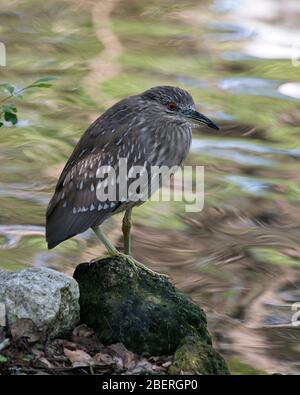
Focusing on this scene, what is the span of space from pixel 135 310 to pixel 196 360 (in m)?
0.52

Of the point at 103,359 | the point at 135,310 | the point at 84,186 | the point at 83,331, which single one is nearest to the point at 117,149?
the point at 84,186

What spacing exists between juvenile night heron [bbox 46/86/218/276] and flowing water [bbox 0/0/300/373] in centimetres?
153

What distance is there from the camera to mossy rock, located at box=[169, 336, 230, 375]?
244 inches

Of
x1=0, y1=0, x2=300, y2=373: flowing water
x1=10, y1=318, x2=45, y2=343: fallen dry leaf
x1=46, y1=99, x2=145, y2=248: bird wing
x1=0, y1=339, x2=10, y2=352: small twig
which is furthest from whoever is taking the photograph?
x1=0, y1=0, x2=300, y2=373: flowing water

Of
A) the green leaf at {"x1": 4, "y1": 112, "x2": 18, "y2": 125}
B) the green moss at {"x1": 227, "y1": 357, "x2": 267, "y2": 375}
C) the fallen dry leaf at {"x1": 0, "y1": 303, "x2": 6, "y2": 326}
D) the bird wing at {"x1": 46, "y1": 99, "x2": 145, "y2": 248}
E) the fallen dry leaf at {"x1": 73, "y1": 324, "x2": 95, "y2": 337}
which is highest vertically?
the green leaf at {"x1": 4, "y1": 112, "x2": 18, "y2": 125}

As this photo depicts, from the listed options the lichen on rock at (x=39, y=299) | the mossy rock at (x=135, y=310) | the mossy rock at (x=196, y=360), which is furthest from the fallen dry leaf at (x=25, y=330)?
the mossy rock at (x=196, y=360)

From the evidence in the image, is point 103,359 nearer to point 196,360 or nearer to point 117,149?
point 196,360

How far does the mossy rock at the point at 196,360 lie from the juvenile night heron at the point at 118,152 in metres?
0.79

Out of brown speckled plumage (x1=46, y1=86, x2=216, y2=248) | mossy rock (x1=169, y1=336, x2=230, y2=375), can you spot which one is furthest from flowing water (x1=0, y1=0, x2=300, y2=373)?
brown speckled plumage (x1=46, y1=86, x2=216, y2=248)

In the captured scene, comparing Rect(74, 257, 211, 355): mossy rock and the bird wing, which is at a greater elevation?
the bird wing

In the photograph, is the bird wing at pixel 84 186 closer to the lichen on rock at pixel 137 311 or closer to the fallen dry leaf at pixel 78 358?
the lichen on rock at pixel 137 311

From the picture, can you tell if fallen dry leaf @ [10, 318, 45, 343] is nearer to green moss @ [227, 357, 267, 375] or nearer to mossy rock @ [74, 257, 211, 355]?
mossy rock @ [74, 257, 211, 355]

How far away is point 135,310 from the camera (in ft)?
21.3
